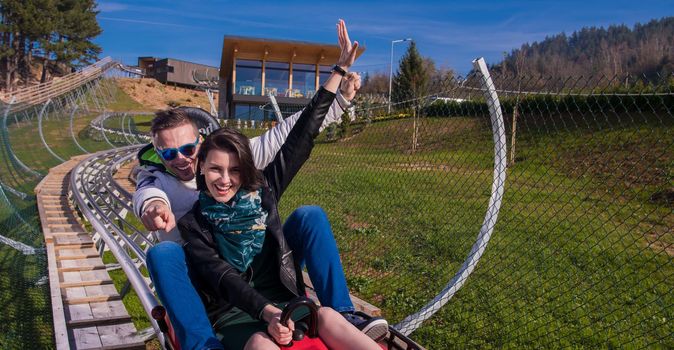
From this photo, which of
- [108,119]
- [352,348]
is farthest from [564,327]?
[108,119]

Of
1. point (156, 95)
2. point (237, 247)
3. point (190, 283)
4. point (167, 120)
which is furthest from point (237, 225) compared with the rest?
point (156, 95)

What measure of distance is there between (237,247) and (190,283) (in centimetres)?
27

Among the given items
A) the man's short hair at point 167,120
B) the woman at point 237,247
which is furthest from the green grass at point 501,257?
the man's short hair at point 167,120

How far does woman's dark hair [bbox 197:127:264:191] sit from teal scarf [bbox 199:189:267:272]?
6cm

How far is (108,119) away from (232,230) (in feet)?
84.8

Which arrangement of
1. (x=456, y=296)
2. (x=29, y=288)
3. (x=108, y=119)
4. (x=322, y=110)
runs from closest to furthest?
(x=322, y=110)
(x=456, y=296)
(x=29, y=288)
(x=108, y=119)

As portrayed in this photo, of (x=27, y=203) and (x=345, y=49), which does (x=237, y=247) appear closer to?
(x=345, y=49)

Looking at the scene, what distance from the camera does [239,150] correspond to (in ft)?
8.72

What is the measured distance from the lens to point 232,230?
8.72ft

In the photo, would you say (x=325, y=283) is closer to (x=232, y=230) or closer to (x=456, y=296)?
(x=232, y=230)

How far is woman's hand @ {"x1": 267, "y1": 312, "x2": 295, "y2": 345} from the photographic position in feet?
7.16

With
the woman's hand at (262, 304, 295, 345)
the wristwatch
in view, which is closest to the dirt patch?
the wristwatch

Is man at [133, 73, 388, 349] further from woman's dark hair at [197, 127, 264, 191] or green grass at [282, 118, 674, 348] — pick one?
green grass at [282, 118, 674, 348]

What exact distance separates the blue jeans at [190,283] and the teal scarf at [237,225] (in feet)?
0.65
